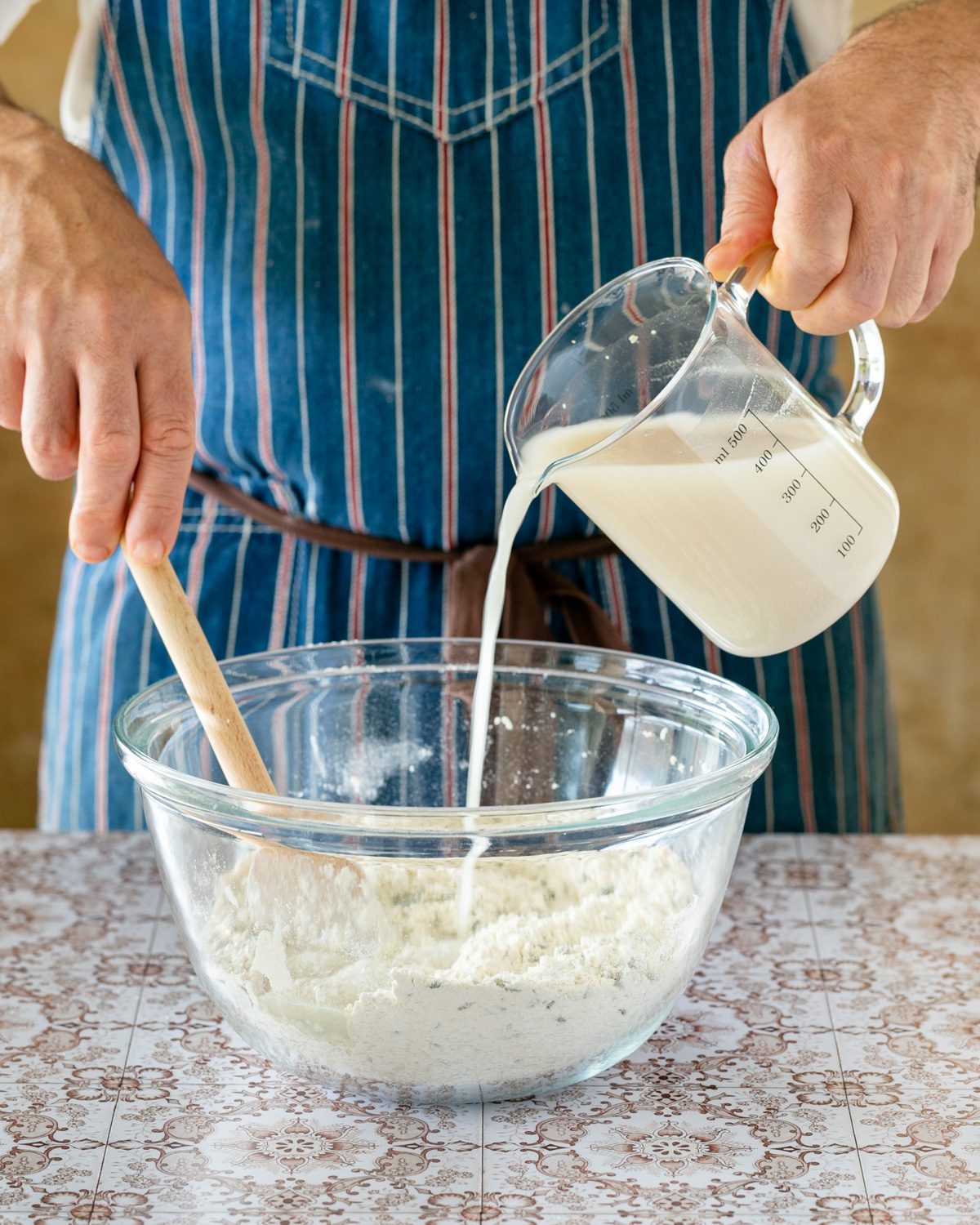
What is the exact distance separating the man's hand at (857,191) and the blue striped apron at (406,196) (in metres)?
0.25

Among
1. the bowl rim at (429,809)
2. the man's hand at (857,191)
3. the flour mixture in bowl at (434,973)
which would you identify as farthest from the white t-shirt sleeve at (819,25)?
the flour mixture in bowl at (434,973)

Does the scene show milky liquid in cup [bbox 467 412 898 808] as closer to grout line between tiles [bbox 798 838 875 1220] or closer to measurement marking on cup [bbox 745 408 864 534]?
measurement marking on cup [bbox 745 408 864 534]

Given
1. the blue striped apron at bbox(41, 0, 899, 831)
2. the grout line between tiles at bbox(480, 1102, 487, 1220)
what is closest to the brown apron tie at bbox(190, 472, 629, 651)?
the blue striped apron at bbox(41, 0, 899, 831)

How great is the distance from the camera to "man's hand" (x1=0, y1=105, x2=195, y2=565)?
0.77 meters

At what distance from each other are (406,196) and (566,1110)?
27.2 inches

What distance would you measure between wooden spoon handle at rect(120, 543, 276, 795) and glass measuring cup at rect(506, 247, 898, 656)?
0.67 ft

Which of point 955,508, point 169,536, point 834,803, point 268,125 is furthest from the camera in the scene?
point 955,508

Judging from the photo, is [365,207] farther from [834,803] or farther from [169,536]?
[834,803]

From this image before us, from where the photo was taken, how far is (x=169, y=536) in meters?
0.80

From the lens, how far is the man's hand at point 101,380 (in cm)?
77

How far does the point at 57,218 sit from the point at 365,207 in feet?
1.05

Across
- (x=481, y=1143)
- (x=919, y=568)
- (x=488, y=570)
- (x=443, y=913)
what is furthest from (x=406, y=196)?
(x=919, y=568)

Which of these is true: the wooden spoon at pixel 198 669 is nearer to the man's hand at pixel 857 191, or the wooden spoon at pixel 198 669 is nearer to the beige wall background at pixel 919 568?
the man's hand at pixel 857 191

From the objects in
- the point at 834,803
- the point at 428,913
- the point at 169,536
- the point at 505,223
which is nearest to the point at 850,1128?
the point at 428,913
